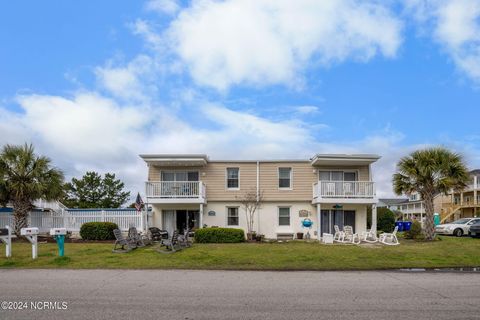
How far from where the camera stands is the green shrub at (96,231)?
81.0 ft

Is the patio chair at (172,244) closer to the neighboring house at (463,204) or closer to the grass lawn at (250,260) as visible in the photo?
the grass lawn at (250,260)

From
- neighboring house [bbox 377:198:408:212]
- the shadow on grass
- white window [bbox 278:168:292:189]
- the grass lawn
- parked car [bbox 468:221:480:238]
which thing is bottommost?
neighboring house [bbox 377:198:408:212]

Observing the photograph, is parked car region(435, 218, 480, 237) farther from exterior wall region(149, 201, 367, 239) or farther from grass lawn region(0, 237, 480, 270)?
grass lawn region(0, 237, 480, 270)

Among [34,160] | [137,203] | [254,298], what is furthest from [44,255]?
[254,298]

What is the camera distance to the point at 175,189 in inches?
1095

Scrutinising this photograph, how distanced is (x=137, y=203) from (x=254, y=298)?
16287mm

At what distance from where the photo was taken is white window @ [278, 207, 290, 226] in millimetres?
29011

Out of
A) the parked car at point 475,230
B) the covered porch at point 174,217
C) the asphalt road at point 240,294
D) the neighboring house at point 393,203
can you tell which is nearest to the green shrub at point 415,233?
the parked car at point 475,230

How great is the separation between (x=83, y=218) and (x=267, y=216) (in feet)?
37.4

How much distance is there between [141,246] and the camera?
20.6 m

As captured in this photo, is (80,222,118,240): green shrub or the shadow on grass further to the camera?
(80,222,118,240): green shrub

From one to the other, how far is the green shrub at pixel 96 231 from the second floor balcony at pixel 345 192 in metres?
12.4

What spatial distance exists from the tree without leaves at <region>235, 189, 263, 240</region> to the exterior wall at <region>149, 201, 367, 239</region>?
267 mm

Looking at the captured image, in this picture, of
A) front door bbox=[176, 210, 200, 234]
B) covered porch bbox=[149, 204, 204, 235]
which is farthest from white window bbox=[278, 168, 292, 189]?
front door bbox=[176, 210, 200, 234]
